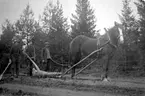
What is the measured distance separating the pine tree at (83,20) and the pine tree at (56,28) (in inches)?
79.7

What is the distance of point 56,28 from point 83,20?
16.5ft

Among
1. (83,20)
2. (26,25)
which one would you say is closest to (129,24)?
(83,20)

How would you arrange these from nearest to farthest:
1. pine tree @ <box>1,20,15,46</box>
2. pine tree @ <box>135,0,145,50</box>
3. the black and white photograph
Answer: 1. the black and white photograph
2. pine tree @ <box>1,20,15,46</box>
3. pine tree @ <box>135,0,145,50</box>

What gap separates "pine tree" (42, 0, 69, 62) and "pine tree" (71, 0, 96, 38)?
2023mm

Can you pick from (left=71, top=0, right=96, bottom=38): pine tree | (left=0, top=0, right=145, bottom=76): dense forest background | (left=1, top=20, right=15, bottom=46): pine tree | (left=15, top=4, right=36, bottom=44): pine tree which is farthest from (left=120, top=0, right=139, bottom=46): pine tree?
(left=1, top=20, right=15, bottom=46): pine tree

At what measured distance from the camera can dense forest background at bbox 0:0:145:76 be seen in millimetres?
13422

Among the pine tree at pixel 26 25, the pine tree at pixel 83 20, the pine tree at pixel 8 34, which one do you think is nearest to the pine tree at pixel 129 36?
the pine tree at pixel 83 20

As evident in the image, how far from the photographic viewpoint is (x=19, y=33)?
51.7ft

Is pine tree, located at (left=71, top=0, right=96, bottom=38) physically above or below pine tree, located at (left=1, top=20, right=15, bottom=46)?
above

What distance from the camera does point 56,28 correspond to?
733 inches

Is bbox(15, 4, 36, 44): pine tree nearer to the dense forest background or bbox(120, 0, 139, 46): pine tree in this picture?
the dense forest background

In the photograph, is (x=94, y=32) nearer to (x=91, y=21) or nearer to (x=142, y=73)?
(x=91, y=21)

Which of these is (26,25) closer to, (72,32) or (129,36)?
(72,32)

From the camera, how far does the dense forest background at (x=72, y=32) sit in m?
13.4
